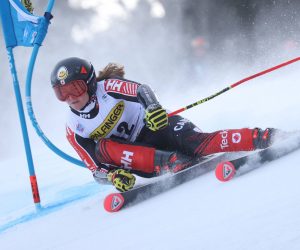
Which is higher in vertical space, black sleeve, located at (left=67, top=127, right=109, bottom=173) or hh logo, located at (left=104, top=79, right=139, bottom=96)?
hh logo, located at (left=104, top=79, right=139, bottom=96)

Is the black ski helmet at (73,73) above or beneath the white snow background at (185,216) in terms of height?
above

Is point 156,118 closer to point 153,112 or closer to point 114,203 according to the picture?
point 153,112

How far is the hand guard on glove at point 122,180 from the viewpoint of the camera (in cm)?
285

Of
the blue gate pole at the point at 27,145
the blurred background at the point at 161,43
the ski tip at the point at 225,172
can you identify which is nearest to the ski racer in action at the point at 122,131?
the ski tip at the point at 225,172

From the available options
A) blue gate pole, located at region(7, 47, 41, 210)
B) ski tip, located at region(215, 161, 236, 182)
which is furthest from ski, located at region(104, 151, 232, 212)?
blue gate pole, located at region(7, 47, 41, 210)

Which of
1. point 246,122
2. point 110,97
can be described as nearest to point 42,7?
point 246,122

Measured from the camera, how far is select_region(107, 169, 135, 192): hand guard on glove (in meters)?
2.85

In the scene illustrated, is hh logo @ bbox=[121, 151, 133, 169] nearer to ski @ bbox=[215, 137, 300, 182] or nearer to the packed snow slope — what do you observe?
the packed snow slope

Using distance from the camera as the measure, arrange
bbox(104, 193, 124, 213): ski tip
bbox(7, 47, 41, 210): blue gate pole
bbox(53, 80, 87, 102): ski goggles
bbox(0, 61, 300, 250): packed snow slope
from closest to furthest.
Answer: bbox(0, 61, 300, 250): packed snow slope
bbox(104, 193, 124, 213): ski tip
bbox(53, 80, 87, 102): ski goggles
bbox(7, 47, 41, 210): blue gate pole

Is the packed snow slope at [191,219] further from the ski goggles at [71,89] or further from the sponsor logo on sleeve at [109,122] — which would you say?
the ski goggles at [71,89]

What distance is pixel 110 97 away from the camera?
318 cm

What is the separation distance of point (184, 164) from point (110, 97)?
0.65m

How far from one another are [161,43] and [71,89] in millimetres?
13082

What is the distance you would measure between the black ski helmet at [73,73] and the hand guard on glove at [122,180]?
55 cm
